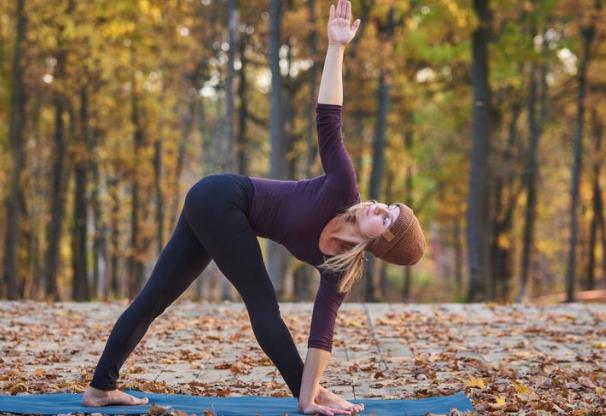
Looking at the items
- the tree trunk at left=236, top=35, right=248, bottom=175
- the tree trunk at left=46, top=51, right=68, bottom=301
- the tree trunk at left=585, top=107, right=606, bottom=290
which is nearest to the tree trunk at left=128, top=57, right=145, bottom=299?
the tree trunk at left=236, top=35, right=248, bottom=175

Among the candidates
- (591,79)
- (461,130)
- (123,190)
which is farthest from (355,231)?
(123,190)

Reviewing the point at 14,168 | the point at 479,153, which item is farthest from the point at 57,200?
the point at 479,153

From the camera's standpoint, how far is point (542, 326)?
10.7 meters

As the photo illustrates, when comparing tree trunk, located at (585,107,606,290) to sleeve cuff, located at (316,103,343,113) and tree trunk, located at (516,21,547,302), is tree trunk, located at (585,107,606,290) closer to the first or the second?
tree trunk, located at (516,21,547,302)

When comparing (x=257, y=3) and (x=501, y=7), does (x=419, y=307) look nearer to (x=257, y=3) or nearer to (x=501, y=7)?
(x=501, y=7)

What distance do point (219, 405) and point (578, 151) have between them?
636 inches

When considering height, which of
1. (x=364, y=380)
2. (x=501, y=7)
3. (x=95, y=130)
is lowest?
(x=364, y=380)

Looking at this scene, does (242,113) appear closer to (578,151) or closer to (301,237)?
(578,151)

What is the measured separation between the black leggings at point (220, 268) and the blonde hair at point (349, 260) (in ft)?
1.38

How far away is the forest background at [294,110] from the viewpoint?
17.4 metres

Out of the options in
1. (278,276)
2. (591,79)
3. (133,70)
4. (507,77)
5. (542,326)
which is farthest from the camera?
(133,70)

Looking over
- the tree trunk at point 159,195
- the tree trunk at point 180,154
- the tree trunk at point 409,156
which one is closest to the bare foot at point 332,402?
the tree trunk at point 159,195

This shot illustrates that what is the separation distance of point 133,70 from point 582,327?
1490 cm

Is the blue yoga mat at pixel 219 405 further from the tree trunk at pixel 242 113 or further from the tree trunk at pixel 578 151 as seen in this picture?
the tree trunk at pixel 242 113
